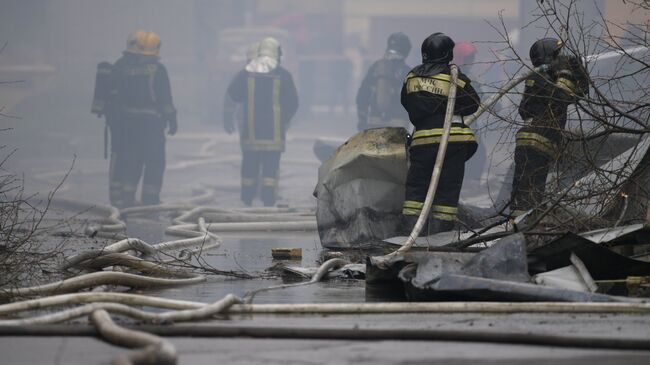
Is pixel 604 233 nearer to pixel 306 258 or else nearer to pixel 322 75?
pixel 306 258

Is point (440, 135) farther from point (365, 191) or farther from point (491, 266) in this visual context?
point (491, 266)

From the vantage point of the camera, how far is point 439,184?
8.19m

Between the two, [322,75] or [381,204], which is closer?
[381,204]

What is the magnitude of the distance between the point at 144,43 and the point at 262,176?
2336mm

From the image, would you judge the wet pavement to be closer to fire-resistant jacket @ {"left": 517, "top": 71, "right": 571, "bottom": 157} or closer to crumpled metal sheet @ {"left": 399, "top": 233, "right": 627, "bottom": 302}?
crumpled metal sheet @ {"left": 399, "top": 233, "right": 627, "bottom": 302}

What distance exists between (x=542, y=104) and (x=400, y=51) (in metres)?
9.28

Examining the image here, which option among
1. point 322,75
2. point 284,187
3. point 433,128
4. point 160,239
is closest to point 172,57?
point 322,75

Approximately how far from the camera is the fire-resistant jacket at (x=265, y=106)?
1662cm

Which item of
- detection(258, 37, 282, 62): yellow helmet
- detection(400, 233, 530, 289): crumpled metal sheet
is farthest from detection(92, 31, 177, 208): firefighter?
detection(400, 233, 530, 289): crumpled metal sheet

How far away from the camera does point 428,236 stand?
7848mm

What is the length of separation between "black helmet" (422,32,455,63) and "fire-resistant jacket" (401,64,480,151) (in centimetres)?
5

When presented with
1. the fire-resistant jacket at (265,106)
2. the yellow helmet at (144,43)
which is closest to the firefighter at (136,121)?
the yellow helmet at (144,43)

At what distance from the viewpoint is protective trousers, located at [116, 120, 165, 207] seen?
1568 centimetres

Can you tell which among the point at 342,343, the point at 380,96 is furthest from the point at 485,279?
the point at 380,96
